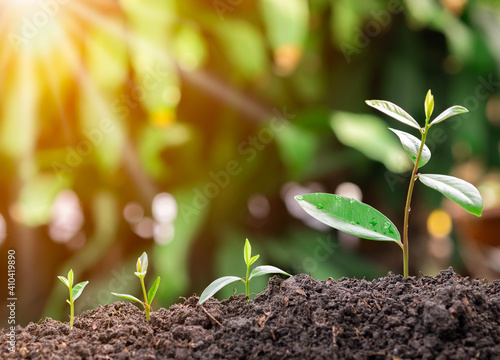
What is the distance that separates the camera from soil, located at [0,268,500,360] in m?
0.43

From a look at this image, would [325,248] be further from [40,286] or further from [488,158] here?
[40,286]

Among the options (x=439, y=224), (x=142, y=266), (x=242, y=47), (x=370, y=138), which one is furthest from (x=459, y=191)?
(x=439, y=224)

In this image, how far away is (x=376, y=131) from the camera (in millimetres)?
1396

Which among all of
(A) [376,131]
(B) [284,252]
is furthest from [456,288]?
(B) [284,252]

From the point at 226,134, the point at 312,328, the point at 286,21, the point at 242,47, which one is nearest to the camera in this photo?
the point at 312,328

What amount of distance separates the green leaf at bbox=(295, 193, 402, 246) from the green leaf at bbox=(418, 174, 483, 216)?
0.21 feet

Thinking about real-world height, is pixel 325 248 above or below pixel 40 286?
above

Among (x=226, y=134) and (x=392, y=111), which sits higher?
(x=392, y=111)

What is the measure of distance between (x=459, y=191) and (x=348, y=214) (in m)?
0.11

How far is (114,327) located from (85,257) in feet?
4.14

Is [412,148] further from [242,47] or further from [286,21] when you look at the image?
[242,47]

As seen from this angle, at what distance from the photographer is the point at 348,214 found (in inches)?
20.5

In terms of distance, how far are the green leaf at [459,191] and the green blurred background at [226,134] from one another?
85 centimetres

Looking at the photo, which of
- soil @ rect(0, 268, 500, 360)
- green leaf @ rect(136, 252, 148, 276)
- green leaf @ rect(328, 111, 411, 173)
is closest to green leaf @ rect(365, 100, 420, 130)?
soil @ rect(0, 268, 500, 360)
